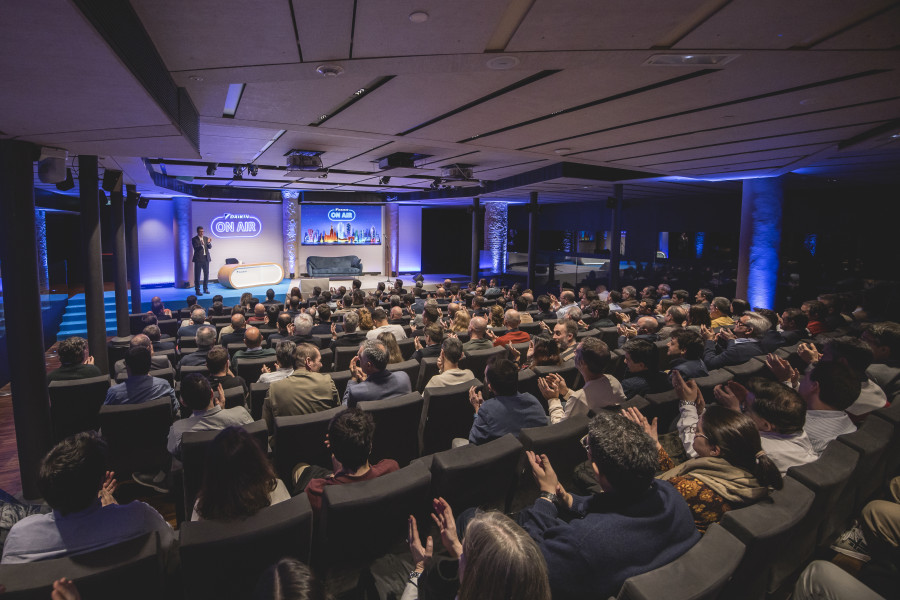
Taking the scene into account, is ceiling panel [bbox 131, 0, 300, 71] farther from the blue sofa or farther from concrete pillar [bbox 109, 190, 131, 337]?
the blue sofa

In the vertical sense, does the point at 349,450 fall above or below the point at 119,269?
below

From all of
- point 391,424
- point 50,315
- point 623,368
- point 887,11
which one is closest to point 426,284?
point 50,315

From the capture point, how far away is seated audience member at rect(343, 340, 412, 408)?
10.3 feet

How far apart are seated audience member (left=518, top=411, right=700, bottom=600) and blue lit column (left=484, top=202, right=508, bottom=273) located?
54.9 ft

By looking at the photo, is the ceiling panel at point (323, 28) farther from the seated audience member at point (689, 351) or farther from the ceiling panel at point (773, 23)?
the seated audience member at point (689, 351)

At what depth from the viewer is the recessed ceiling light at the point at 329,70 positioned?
2855 millimetres

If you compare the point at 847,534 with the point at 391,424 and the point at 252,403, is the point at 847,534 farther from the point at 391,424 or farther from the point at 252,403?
the point at 252,403

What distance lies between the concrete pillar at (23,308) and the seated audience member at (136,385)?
2.04ft

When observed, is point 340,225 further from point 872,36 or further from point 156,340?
point 872,36

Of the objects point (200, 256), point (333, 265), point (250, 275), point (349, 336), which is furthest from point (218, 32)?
point (333, 265)

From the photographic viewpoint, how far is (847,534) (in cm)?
243

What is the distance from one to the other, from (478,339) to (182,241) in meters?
12.8

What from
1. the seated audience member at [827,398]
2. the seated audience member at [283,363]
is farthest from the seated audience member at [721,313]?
the seated audience member at [283,363]

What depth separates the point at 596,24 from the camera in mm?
2232
